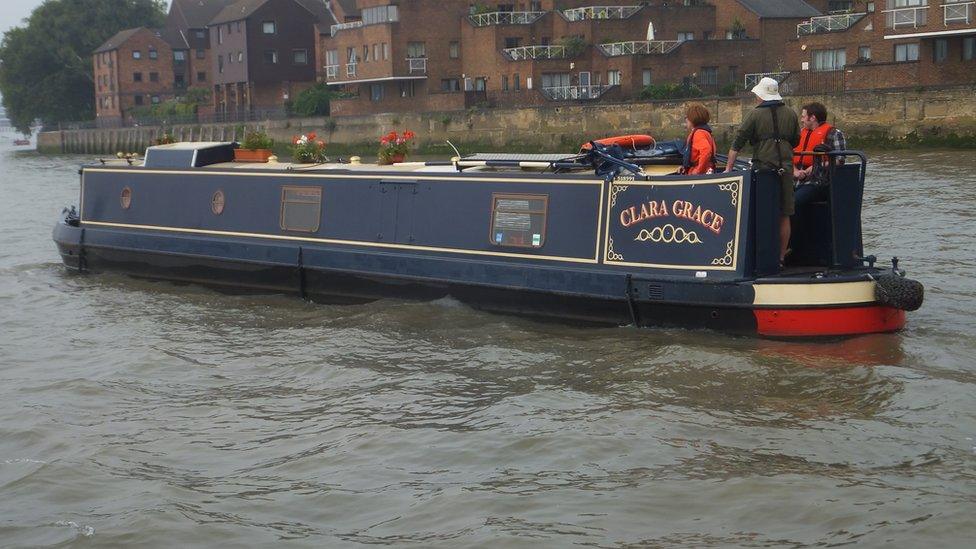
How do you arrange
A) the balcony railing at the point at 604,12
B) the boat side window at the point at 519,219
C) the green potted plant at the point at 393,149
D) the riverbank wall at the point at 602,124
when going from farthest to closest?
the balcony railing at the point at 604,12 → the riverbank wall at the point at 602,124 → the green potted plant at the point at 393,149 → the boat side window at the point at 519,219

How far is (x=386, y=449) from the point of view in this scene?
9.30 m

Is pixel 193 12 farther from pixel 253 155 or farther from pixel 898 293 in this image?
pixel 898 293

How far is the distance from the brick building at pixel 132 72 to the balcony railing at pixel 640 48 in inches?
1757

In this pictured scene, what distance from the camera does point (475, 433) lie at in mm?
9562

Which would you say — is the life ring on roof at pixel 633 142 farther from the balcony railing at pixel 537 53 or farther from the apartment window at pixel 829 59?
the balcony railing at pixel 537 53

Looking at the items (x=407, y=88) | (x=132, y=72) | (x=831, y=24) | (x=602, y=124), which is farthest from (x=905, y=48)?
(x=132, y=72)

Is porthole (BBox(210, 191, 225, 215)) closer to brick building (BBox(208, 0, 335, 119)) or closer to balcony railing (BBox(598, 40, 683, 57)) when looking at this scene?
balcony railing (BBox(598, 40, 683, 57))

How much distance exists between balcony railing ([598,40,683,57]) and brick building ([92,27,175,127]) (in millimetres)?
44625

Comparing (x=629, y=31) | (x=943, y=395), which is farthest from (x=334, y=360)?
(x=629, y=31)

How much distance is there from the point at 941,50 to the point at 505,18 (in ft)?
71.1

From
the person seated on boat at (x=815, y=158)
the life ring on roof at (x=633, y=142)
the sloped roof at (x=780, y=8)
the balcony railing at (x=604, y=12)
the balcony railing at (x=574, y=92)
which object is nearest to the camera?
the person seated on boat at (x=815, y=158)

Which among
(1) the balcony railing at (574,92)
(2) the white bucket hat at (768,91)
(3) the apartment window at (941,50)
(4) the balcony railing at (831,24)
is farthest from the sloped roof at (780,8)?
(2) the white bucket hat at (768,91)

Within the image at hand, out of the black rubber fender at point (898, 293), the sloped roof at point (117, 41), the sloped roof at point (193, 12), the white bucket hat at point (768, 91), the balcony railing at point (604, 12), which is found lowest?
the black rubber fender at point (898, 293)

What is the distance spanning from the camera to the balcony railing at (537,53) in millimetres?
52500
